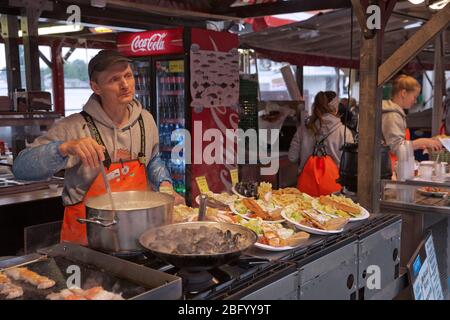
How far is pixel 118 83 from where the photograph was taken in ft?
7.77

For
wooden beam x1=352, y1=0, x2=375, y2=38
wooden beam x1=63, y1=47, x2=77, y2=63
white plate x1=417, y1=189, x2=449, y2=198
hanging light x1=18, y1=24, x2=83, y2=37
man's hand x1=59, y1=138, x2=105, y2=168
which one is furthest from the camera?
wooden beam x1=63, y1=47, x2=77, y2=63

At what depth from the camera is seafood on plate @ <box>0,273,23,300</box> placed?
4.93ft

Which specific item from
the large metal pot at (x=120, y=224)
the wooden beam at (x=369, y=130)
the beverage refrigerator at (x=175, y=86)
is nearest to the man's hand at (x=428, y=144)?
the wooden beam at (x=369, y=130)

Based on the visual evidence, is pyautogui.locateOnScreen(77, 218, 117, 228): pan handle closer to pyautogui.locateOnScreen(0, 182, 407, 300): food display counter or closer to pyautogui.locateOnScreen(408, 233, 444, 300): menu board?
pyautogui.locateOnScreen(0, 182, 407, 300): food display counter

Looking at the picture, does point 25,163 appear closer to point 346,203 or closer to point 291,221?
point 291,221

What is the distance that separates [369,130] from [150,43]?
3420 millimetres

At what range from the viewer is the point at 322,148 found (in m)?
5.00

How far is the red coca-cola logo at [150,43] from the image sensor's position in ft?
18.9

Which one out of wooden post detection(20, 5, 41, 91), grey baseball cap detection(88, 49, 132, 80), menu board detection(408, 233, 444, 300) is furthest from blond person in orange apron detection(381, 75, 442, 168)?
wooden post detection(20, 5, 41, 91)

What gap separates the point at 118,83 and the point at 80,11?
333 cm

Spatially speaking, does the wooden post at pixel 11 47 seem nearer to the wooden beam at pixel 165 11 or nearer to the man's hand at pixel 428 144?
the wooden beam at pixel 165 11

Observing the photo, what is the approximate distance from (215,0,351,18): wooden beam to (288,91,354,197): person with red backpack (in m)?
0.96

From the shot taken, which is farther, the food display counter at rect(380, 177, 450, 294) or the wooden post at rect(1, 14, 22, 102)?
the wooden post at rect(1, 14, 22, 102)

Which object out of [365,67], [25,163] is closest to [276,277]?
[25,163]
